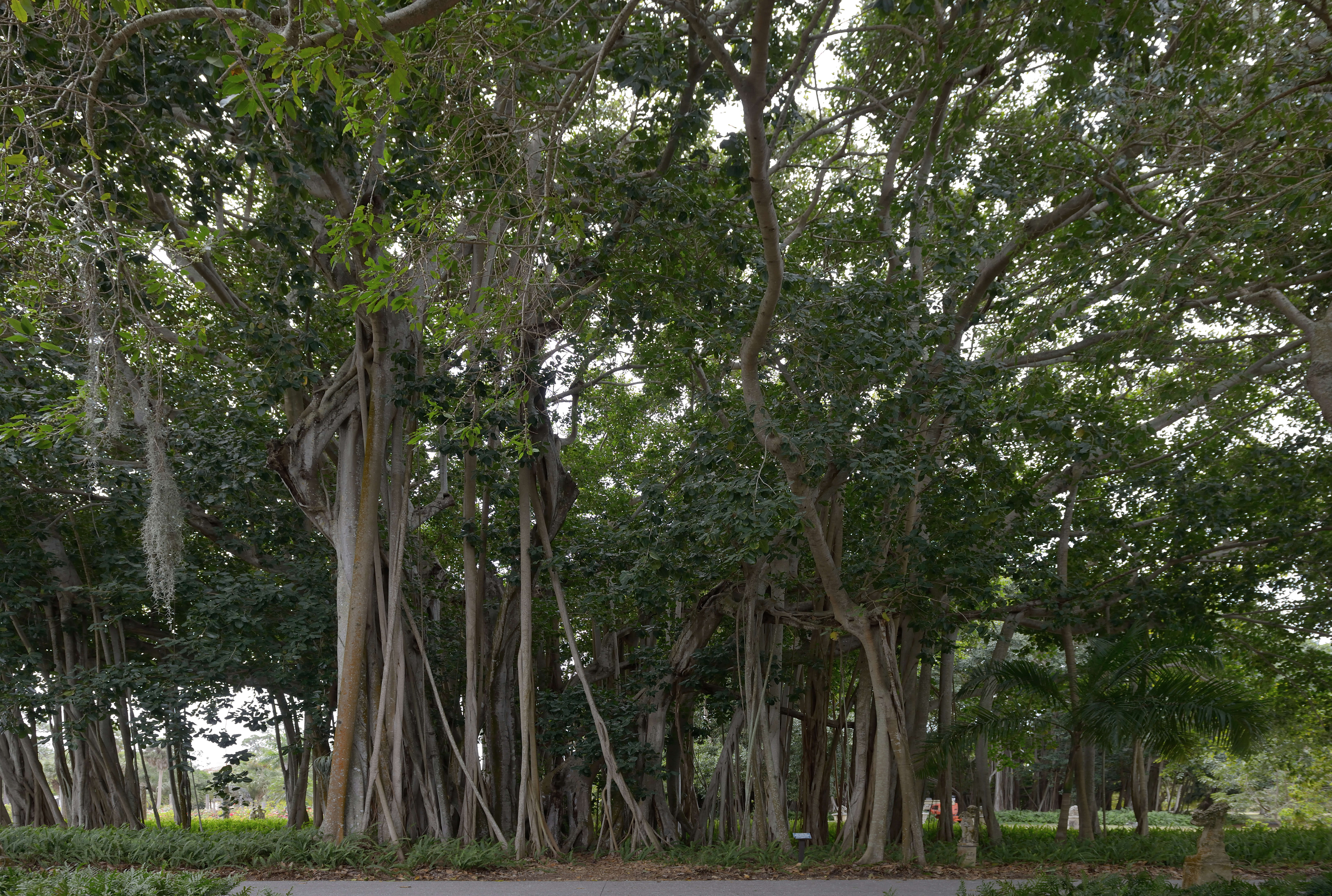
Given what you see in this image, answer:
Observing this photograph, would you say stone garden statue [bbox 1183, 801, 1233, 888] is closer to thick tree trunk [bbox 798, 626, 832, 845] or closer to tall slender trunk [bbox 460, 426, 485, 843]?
thick tree trunk [bbox 798, 626, 832, 845]

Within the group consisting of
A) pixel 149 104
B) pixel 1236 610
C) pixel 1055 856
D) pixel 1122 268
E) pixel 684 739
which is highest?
pixel 149 104

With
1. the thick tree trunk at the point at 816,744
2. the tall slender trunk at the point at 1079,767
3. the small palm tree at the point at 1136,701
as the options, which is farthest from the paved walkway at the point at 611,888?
the thick tree trunk at the point at 816,744

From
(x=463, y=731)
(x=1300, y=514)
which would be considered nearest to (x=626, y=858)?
(x=463, y=731)

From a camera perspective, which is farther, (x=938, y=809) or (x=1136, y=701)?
(x=938, y=809)

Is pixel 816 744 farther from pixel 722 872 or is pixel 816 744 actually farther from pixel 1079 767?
pixel 722 872

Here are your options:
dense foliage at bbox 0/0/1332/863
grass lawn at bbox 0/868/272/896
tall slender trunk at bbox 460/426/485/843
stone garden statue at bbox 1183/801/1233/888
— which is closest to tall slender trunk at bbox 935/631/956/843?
dense foliage at bbox 0/0/1332/863

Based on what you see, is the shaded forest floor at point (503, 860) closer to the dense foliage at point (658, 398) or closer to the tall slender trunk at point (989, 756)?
the dense foliage at point (658, 398)

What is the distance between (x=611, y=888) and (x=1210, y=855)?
3656 mm

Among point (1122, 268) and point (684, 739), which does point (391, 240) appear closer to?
point (1122, 268)

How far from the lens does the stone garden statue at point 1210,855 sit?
532 centimetres

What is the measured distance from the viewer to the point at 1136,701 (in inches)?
295

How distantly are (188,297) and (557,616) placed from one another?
4858 mm

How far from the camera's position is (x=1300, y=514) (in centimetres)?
775

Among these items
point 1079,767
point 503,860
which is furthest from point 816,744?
point 503,860
